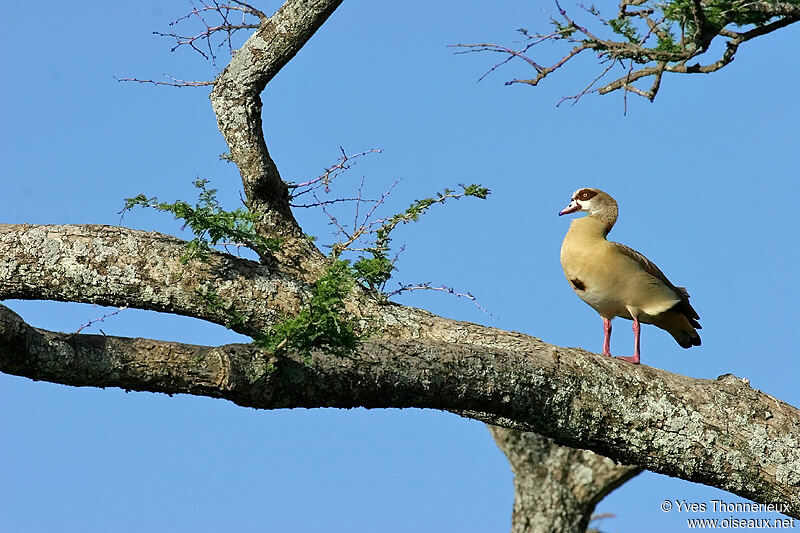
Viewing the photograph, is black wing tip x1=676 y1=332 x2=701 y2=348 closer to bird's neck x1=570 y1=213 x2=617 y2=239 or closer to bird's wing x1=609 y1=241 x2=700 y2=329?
bird's wing x1=609 y1=241 x2=700 y2=329

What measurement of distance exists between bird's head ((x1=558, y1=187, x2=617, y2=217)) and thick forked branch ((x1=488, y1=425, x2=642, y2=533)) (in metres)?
2.82

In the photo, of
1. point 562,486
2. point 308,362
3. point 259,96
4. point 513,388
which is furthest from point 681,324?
point 308,362

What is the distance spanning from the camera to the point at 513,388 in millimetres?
4449

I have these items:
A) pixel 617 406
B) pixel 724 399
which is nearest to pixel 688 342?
pixel 724 399

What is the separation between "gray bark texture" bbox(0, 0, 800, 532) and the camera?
3699 millimetres

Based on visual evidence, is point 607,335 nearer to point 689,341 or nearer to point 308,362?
point 689,341

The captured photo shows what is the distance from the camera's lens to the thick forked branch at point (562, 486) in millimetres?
8438

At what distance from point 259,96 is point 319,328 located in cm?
301

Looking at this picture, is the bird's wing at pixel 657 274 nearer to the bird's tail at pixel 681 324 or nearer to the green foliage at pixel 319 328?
the bird's tail at pixel 681 324

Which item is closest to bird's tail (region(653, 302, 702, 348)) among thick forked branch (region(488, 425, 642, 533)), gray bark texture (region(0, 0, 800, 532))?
gray bark texture (region(0, 0, 800, 532))

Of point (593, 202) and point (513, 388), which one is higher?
point (593, 202)

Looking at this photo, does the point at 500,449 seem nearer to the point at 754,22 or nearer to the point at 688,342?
the point at 688,342

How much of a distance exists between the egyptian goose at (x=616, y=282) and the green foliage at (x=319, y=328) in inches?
104

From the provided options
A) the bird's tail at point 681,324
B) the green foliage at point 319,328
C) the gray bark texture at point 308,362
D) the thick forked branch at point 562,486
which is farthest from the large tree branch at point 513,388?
the thick forked branch at point 562,486
